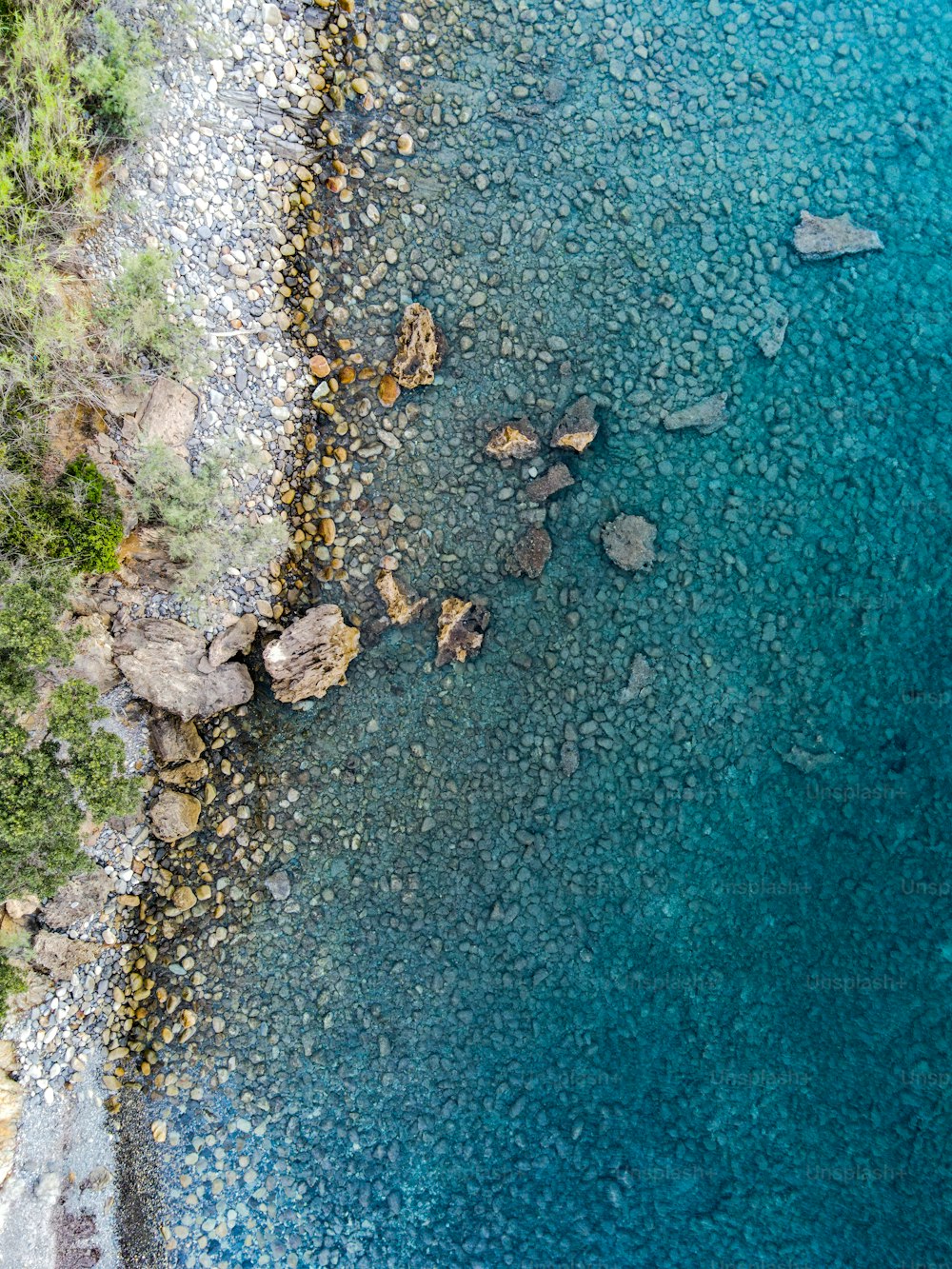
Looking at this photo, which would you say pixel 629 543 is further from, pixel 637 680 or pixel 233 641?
pixel 233 641

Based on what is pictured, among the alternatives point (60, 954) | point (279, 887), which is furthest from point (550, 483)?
point (60, 954)

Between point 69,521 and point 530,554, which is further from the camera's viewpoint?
point 530,554

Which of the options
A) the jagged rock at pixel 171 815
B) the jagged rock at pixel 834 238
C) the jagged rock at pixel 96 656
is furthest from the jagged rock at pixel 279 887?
the jagged rock at pixel 834 238

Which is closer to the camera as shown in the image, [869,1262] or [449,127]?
[869,1262]

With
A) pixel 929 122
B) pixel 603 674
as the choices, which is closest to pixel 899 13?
pixel 929 122

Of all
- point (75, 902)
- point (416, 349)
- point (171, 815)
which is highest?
point (416, 349)

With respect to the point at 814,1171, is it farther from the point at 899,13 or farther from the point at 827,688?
the point at 899,13
